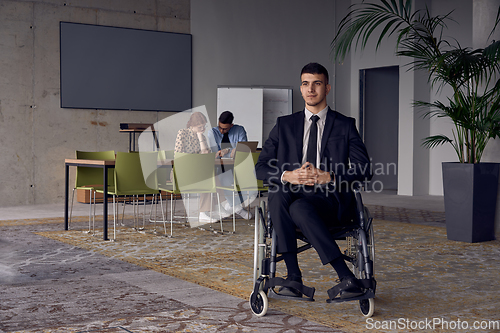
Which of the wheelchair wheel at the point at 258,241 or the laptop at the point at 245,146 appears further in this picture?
the laptop at the point at 245,146

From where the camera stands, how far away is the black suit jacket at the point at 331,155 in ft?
9.59

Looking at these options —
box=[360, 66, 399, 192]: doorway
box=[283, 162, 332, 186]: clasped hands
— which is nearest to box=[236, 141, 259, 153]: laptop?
box=[283, 162, 332, 186]: clasped hands

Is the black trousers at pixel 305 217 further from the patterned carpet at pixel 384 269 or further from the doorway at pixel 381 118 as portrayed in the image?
the doorway at pixel 381 118

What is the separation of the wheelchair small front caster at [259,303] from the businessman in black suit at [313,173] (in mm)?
103

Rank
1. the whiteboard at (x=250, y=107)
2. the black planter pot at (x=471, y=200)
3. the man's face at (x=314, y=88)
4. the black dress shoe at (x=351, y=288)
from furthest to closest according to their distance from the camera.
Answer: the whiteboard at (x=250, y=107) < the black planter pot at (x=471, y=200) < the man's face at (x=314, y=88) < the black dress shoe at (x=351, y=288)

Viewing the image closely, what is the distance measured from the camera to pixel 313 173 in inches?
112

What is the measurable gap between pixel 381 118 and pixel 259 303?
10.2 meters

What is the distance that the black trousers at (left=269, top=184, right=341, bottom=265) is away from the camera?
2.72 meters

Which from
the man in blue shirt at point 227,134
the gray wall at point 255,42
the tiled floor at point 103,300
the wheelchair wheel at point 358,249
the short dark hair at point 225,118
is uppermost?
the gray wall at point 255,42

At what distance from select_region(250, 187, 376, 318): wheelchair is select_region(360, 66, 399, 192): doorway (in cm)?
962

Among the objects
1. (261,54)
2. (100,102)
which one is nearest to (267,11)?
(261,54)

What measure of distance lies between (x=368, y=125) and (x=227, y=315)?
10097 millimetres

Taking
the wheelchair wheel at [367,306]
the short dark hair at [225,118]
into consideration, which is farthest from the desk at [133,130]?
the wheelchair wheel at [367,306]

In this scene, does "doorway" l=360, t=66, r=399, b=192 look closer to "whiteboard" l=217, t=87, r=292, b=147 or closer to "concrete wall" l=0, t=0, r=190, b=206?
"whiteboard" l=217, t=87, r=292, b=147
